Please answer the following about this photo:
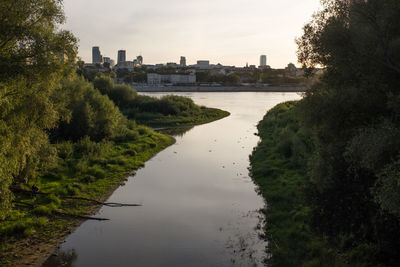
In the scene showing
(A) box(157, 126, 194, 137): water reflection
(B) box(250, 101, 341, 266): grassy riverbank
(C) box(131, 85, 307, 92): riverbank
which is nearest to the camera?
(B) box(250, 101, 341, 266): grassy riverbank

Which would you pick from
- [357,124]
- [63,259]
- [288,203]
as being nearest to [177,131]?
[288,203]

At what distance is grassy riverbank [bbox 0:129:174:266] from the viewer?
13.6 meters

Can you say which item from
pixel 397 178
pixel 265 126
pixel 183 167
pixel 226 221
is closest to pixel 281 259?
pixel 226 221

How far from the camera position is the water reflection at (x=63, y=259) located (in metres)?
12.6

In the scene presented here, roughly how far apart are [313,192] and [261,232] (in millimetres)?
3588

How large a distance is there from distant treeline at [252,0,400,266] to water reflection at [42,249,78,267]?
23.5ft

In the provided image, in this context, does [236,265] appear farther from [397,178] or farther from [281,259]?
[397,178]

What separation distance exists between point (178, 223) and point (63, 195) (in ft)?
22.0

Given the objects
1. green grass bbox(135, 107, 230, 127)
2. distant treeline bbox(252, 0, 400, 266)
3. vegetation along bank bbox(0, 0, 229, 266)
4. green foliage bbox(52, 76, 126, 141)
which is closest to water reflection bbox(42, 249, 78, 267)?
vegetation along bank bbox(0, 0, 229, 266)

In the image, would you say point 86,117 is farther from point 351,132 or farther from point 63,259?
point 351,132

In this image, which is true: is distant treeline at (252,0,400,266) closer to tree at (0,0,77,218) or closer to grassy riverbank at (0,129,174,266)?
grassy riverbank at (0,129,174,266)

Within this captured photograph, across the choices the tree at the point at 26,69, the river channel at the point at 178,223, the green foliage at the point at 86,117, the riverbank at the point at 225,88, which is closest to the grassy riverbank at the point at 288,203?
the river channel at the point at 178,223

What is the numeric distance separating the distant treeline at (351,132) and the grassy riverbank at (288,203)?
79 millimetres

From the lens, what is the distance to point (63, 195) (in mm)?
18953
